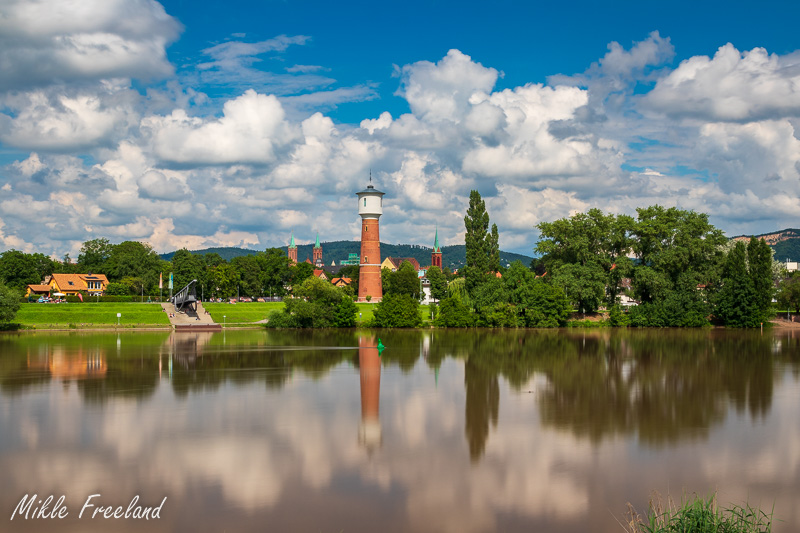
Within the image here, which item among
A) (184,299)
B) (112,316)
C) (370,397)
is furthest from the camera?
(184,299)

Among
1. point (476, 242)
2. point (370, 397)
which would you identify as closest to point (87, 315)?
point (476, 242)

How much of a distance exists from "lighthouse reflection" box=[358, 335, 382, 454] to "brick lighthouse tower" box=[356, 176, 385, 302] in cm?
3596

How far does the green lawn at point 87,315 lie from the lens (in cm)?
5341

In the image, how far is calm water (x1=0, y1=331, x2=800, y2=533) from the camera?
11.2 m

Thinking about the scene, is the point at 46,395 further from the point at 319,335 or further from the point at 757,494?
the point at 319,335

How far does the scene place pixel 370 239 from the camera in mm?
74750

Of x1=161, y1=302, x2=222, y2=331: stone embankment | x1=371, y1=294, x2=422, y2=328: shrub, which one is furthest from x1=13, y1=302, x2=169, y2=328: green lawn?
x1=371, y1=294, x2=422, y2=328: shrub

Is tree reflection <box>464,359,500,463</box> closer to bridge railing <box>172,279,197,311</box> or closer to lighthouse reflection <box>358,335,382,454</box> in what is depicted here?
lighthouse reflection <box>358,335,382,454</box>

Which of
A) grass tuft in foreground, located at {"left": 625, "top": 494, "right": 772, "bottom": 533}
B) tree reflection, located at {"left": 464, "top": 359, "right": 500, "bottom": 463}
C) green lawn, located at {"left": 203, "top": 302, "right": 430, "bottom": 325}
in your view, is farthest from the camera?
green lawn, located at {"left": 203, "top": 302, "right": 430, "bottom": 325}

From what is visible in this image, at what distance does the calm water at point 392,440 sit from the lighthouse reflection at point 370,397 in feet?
0.36

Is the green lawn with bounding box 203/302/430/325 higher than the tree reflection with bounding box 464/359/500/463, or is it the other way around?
the green lawn with bounding box 203/302/430/325

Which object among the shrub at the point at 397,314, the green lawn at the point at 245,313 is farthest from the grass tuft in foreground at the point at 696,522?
the green lawn at the point at 245,313

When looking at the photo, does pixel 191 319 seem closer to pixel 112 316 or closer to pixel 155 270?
pixel 112 316

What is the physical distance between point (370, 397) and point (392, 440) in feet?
19.9
